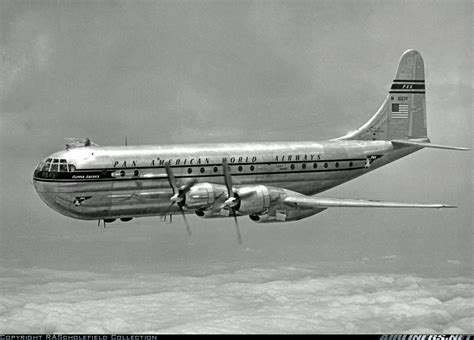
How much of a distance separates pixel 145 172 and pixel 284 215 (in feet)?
19.3

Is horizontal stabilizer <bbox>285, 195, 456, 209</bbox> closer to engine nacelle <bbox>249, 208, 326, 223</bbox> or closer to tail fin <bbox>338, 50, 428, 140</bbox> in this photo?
engine nacelle <bbox>249, 208, 326, 223</bbox>

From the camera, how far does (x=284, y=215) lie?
1191 inches

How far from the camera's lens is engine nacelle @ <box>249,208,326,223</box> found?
30.2 metres

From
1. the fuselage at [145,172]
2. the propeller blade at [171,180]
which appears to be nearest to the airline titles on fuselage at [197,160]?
the fuselage at [145,172]

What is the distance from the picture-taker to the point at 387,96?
35.8 metres

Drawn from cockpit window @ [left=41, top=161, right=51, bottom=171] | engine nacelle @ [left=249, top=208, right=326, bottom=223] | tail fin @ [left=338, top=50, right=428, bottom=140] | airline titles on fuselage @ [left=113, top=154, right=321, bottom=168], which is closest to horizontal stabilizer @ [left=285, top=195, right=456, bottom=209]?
engine nacelle @ [left=249, top=208, right=326, bottom=223]

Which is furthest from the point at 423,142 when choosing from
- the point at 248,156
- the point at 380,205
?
the point at 248,156

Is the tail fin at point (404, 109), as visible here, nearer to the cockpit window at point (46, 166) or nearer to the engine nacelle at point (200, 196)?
the engine nacelle at point (200, 196)

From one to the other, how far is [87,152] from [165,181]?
3235 mm

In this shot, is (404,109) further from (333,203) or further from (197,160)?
(197,160)

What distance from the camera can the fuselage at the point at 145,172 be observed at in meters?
28.7

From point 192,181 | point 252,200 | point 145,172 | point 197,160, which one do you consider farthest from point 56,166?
point 252,200

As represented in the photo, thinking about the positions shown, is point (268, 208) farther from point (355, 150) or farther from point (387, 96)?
point (387, 96)

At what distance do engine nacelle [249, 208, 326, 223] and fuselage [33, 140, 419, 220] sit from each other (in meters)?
1.60
